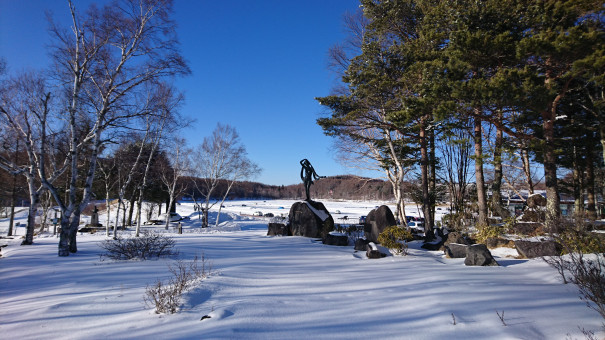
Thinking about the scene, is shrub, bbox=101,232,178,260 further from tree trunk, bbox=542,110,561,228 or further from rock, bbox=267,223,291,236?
tree trunk, bbox=542,110,561,228

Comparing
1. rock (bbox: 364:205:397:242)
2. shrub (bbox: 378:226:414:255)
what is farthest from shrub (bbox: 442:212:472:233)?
shrub (bbox: 378:226:414:255)

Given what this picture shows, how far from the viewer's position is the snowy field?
3.26 meters

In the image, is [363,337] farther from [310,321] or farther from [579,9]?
[579,9]

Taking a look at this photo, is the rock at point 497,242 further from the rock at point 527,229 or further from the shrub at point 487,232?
the rock at point 527,229

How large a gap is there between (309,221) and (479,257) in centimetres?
844

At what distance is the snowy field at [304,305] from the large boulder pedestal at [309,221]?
7.80 metres

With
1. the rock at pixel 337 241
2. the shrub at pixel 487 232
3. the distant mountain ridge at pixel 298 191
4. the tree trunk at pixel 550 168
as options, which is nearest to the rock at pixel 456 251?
the shrub at pixel 487 232

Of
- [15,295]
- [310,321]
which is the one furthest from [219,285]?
[15,295]

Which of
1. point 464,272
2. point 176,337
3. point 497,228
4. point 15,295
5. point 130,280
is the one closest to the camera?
point 176,337

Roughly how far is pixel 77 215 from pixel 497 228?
542 inches

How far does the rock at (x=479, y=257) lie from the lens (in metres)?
6.95

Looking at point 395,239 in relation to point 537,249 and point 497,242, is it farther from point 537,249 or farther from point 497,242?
point 537,249

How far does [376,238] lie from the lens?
477 inches

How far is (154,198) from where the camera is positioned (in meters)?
31.0
